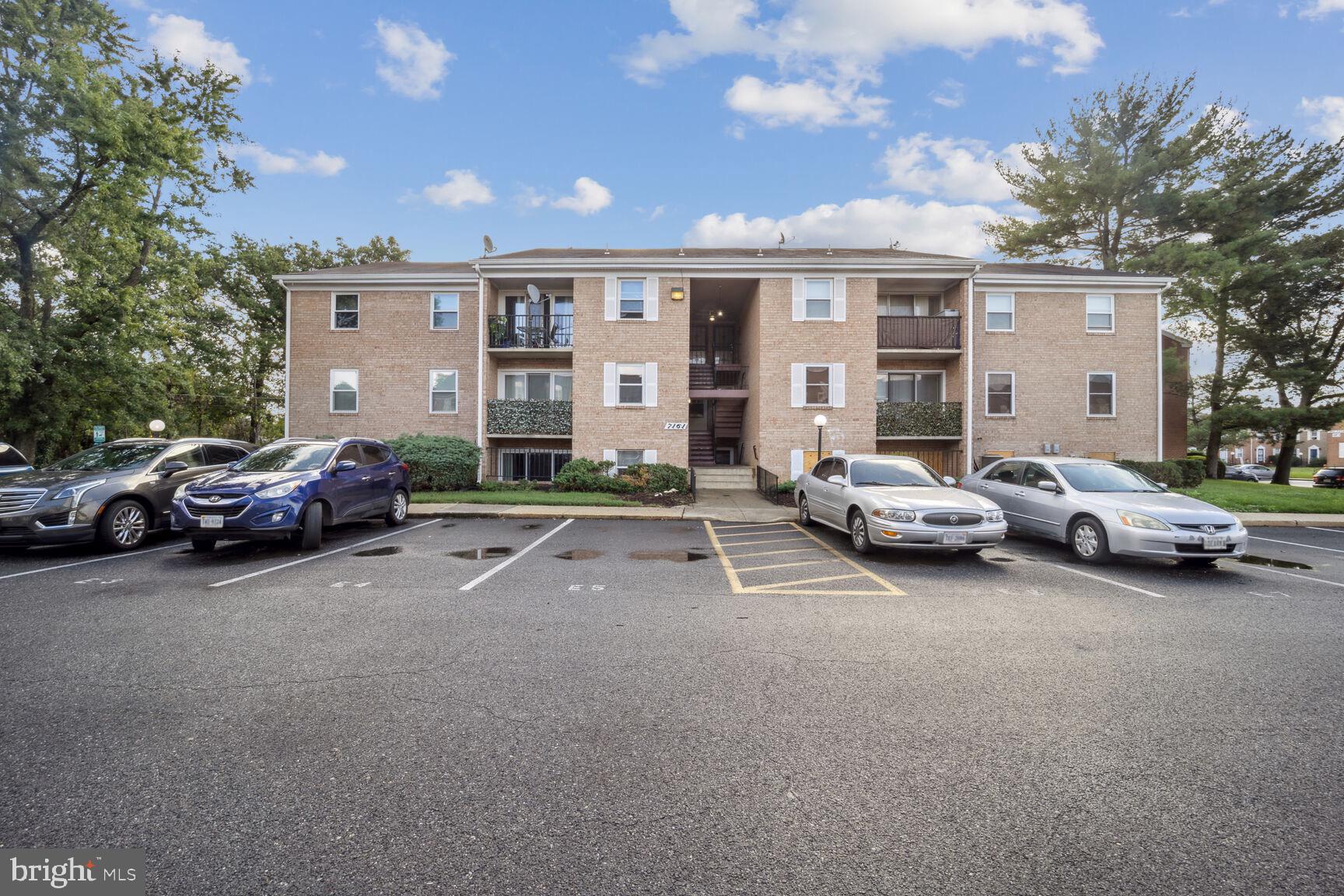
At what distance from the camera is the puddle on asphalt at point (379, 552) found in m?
8.09

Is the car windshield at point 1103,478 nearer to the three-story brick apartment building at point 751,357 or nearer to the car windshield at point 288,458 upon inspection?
the three-story brick apartment building at point 751,357

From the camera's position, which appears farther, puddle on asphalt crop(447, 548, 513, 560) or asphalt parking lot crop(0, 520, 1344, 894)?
puddle on asphalt crop(447, 548, 513, 560)

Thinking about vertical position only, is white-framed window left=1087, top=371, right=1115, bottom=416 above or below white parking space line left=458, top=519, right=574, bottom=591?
above

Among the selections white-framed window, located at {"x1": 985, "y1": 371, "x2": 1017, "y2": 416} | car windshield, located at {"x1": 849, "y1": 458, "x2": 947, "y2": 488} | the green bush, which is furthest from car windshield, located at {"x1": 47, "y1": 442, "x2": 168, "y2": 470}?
white-framed window, located at {"x1": 985, "y1": 371, "x2": 1017, "y2": 416}

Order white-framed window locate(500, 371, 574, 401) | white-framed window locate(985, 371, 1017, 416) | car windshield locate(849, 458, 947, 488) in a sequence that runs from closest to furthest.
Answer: car windshield locate(849, 458, 947, 488), white-framed window locate(985, 371, 1017, 416), white-framed window locate(500, 371, 574, 401)

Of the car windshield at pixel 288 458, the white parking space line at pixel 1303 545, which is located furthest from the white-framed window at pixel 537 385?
the white parking space line at pixel 1303 545

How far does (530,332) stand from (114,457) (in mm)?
11445

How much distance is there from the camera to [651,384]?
1784 centimetres

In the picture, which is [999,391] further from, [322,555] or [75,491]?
[75,491]

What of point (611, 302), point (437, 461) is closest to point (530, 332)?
point (611, 302)

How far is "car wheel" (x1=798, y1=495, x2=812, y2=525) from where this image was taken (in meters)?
11.4

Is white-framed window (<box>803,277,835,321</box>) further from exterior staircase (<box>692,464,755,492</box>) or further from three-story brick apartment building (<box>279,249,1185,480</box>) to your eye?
exterior staircase (<box>692,464,755,492</box>)

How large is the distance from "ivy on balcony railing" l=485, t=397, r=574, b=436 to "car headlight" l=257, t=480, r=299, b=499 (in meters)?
10.2

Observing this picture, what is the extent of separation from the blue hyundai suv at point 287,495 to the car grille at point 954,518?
903 cm
